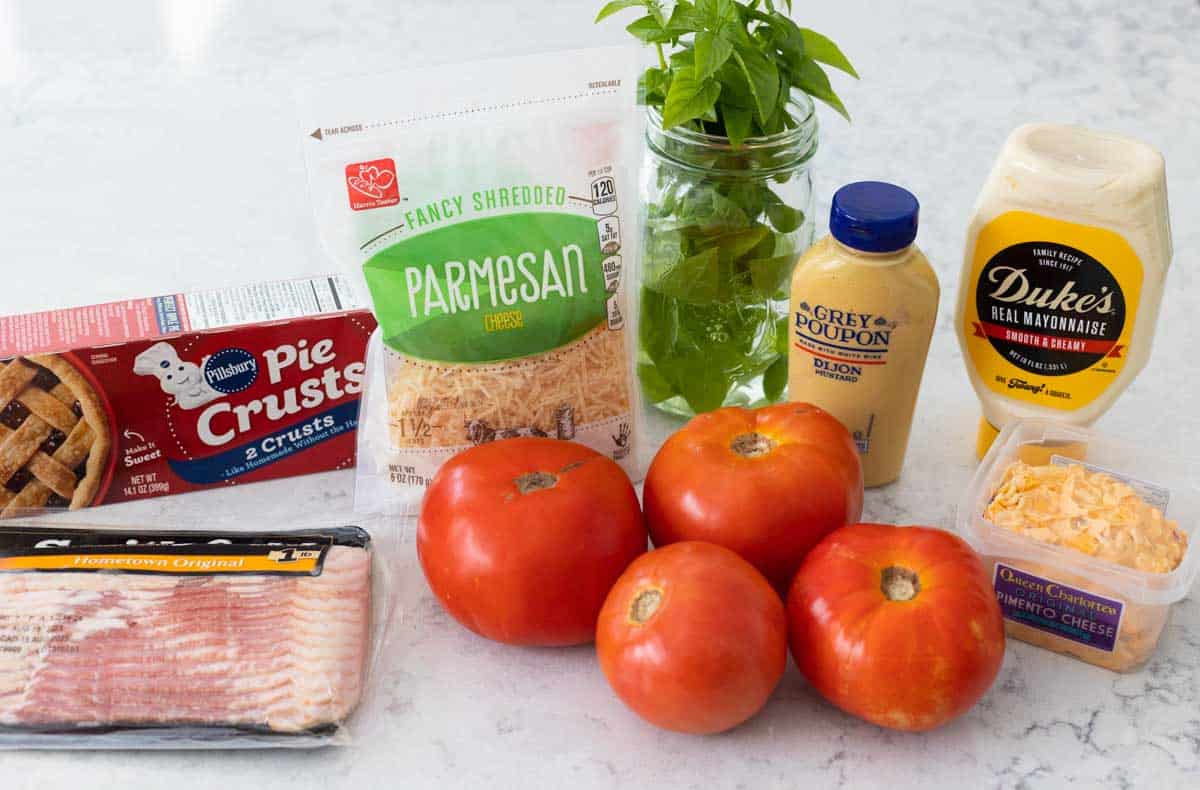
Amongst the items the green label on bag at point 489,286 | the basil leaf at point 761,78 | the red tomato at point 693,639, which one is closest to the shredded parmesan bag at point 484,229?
the green label on bag at point 489,286

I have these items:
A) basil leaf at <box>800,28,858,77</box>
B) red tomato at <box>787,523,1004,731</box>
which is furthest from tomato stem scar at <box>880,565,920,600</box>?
basil leaf at <box>800,28,858,77</box>

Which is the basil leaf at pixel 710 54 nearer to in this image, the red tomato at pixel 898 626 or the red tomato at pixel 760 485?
the red tomato at pixel 760 485

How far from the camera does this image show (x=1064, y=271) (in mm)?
1226

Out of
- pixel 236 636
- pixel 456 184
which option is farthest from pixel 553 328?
pixel 236 636

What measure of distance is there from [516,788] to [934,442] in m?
0.60

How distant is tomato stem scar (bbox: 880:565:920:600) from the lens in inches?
41.0

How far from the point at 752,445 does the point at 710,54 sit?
0.33 meters

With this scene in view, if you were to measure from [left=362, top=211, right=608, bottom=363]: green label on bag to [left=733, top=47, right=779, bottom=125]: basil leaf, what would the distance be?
0.62ft

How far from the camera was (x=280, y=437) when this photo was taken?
1.36 meters

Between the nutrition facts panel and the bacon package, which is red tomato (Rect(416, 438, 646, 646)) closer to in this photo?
the bacon package

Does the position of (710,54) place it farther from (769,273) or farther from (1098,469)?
(1098,469)

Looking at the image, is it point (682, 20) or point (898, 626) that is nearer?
point (898, 626)

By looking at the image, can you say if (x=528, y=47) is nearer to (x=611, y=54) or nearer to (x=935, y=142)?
(x=935, y=142)

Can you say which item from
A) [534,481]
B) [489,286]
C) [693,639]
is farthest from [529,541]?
[489,286]
